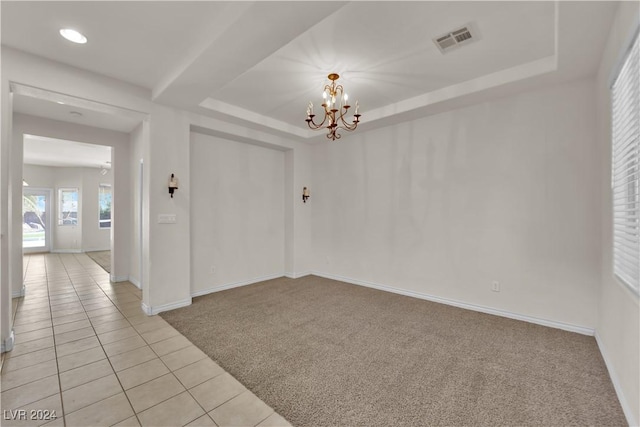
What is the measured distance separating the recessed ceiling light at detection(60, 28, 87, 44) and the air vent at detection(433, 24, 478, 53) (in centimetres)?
318

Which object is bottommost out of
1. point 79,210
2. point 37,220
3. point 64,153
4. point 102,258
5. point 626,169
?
point 102,258

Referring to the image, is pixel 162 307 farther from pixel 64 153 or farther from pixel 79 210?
pixel 79 210

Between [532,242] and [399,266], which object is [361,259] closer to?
[399,266]

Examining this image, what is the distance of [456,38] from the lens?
8.09 ft

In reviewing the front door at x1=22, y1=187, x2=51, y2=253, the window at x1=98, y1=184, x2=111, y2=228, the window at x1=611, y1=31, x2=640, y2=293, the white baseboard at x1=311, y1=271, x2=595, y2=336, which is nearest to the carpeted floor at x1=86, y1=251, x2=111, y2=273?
the window at x1=98, y1=184, x2=111, y2=228

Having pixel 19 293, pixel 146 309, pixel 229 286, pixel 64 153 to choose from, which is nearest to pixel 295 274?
pixel 229 286

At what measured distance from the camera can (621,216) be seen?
6.72 feet

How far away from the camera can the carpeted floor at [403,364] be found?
179 cm

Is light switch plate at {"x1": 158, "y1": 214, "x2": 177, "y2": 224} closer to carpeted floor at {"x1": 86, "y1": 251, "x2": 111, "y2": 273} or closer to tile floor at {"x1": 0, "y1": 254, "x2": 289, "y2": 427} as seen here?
tile floor at {"x1": 0, "y1": 254, "x2": 289, "y2": 427}

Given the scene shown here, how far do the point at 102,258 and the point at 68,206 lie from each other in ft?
9.36

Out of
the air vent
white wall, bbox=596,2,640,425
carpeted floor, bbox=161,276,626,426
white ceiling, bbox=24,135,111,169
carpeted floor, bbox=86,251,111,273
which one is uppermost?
the air vent

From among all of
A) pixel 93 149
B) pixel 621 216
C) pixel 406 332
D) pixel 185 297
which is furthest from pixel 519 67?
pixel 93 149

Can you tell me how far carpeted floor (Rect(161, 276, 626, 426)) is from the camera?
1789mm

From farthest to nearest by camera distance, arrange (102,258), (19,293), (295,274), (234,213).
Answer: (102,258), (295,274), (234,213), (19,293)
